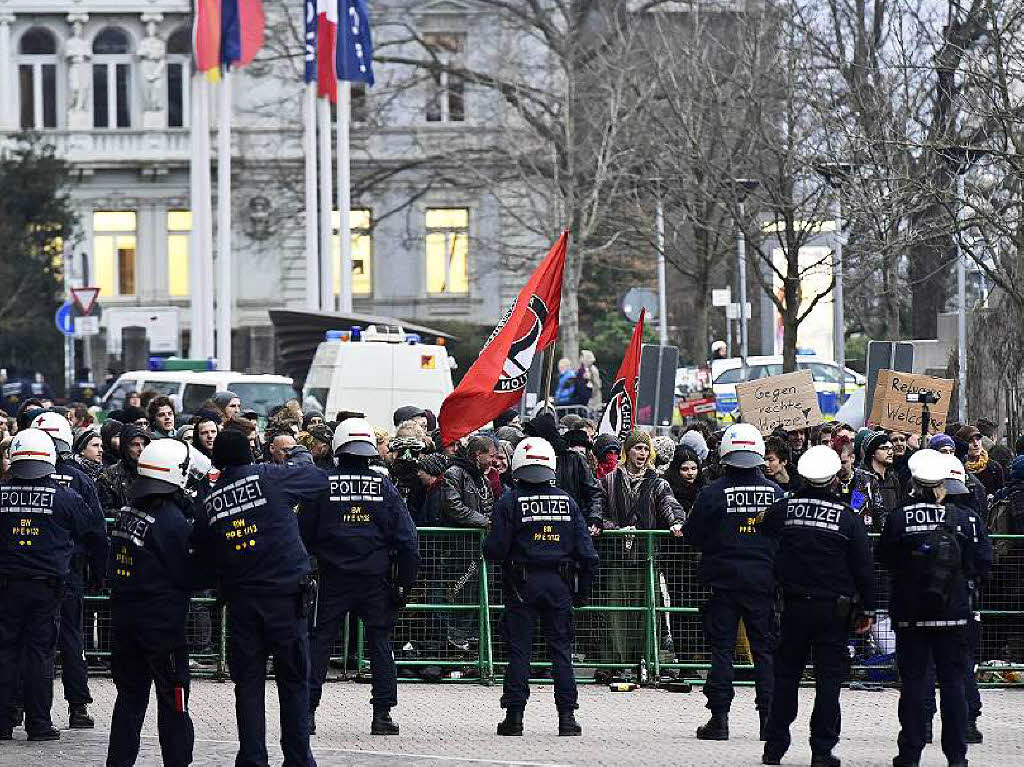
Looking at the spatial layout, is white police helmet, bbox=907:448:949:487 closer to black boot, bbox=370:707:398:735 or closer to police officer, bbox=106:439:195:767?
black boot, bbox=370:707:398:735

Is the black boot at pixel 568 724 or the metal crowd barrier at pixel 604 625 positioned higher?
the metal crowd barrier at pixel 604 625

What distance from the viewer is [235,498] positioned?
10633 mm

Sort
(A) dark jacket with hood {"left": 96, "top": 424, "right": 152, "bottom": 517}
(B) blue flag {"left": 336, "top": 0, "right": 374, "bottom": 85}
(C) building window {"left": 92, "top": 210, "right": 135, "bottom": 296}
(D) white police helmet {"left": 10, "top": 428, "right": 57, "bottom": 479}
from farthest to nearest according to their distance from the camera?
(C) building window {"left": 92, "top": 210, "right": 135, "bottom": 296} → (B) blue flag {"left": 336, "top": 0, "right": 374, "bottom": 85} → (A) dark jacket with hood {"left": 96, "top": 424, "right": 152, "bottom": 517} → (D) white police helmet {"left": 10, "top": 428, "right": 57, "bottom": 479}

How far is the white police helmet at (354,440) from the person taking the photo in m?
12.6

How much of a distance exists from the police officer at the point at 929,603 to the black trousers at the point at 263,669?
3158mm

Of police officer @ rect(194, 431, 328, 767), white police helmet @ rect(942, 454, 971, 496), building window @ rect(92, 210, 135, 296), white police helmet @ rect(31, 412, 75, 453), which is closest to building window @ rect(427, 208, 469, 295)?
building window @ rect(92, 210, 135, 296)

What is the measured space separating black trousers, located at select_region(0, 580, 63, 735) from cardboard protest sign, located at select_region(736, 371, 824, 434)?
7.99 metres

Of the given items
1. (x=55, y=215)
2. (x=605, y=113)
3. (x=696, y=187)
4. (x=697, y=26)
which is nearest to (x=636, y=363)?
(x=696, y=187)

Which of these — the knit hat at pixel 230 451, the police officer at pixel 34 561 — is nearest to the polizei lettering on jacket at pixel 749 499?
Answer: the knit hat at pixel 230 451

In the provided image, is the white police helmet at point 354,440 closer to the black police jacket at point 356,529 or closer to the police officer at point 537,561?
the black police jacket at point 356,529

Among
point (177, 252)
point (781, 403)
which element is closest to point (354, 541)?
point (781, 403)

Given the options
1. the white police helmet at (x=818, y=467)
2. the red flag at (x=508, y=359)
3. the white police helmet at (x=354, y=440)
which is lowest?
the white police helmet at (x=818, y=467)

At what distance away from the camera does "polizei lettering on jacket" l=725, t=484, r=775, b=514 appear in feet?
41.7

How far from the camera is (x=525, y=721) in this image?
13672 millimetres
